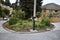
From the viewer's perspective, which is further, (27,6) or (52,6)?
(52,6)

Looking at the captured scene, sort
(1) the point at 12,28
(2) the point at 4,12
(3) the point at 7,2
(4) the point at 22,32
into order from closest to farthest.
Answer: (4) the point at 22,32
(1) the point at 12,28
(2) the point at 4,12
(3) the point at 7,2

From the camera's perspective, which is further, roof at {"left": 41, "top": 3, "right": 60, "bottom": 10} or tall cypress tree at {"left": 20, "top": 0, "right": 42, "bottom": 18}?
roof at {"left": 41, "top": 3, "right": 60, "bottom": 10}

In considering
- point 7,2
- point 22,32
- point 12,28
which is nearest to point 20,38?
point 22,32

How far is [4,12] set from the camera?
33.6 meters

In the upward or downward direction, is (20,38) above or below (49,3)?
below

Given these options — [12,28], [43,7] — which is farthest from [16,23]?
[43,7]

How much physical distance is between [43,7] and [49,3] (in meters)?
1.56

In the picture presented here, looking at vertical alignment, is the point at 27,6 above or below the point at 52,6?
above

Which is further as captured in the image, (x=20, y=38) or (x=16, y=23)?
(x=16, y=23)

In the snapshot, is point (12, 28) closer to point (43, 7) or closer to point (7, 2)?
point (43, 7)

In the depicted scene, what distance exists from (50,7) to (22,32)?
40.8ft

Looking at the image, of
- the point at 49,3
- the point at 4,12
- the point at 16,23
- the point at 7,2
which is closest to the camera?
the point at 16,23

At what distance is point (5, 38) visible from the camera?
548 inches

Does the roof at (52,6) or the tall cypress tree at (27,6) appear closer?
the tall cypress tree at (27,6)
